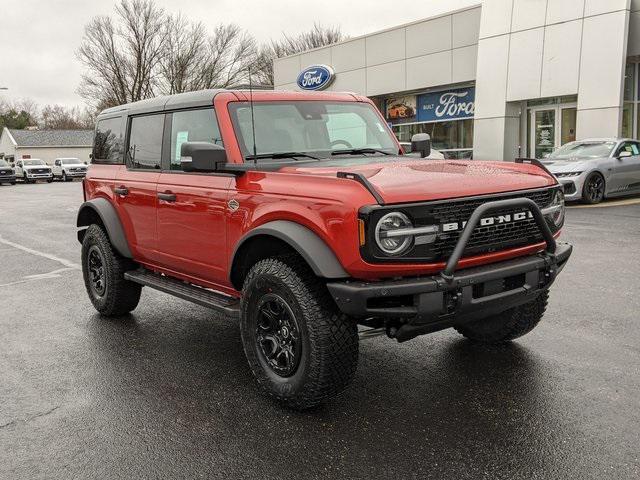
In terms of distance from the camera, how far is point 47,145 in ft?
270

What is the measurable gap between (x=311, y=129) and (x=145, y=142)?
1.59 meters

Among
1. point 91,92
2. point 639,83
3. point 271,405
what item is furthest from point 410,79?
point 91,92

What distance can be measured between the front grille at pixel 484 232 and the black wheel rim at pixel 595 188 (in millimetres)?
11242

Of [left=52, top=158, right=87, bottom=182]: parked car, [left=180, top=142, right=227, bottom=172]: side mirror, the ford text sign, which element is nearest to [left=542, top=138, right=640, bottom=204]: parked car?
the ford text sign

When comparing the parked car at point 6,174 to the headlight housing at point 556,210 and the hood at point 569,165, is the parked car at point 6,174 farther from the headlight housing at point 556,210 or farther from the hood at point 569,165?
the headlight housing at point 556,210

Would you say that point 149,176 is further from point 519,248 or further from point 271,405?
point 519,248

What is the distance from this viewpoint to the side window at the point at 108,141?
576cm

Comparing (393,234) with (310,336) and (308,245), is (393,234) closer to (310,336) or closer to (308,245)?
(308,245)

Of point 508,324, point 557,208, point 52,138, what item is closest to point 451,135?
point 508,324

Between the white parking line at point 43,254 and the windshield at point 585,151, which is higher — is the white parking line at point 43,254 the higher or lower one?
the lower one

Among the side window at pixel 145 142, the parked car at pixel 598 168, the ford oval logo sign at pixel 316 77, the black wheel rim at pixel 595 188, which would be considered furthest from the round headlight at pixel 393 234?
the ford oval logo sign at pixel 316 77

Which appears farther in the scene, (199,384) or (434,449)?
(199,384)

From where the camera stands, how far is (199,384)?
163 inches

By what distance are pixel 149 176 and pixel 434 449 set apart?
320 cm
